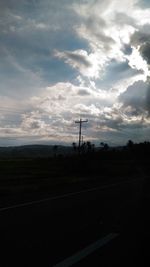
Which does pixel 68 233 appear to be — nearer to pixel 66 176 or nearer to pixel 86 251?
pixel 86 251

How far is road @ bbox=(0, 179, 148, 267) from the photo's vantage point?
6.42 meters

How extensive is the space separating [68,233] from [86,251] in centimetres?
146

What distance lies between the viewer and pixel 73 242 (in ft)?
24.8

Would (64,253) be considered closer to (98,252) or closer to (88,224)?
(98,252)

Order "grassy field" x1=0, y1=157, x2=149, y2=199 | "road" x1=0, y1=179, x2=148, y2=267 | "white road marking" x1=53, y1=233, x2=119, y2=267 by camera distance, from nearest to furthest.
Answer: "white road marking" x1=53, y1=233, x2=119, y2=267
"road" x1=0, y1=179, x2=148, y2=267
"grassy field" x1=0, y1=157, x2=149, y2=199

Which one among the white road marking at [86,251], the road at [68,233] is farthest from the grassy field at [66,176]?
the white road marking at [86,251]

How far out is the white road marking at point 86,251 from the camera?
6122mm

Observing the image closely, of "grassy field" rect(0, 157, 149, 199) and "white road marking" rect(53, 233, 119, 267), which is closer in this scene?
"white road marking" rect(53, 233, 119, 267)

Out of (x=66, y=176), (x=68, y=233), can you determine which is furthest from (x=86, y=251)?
(x=66, y=176)

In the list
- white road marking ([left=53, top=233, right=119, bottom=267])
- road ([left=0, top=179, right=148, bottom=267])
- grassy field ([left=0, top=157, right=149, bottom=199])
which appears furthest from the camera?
grassy field ([left=0, top=157, right=149, bottom=199])

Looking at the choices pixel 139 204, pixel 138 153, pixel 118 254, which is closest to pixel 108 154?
pixel 138 153

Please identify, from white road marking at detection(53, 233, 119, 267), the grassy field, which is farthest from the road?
the grassy field

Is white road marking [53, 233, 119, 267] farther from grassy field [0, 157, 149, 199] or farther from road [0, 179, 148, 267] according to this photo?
grassy field [0, 157, 149, 199]

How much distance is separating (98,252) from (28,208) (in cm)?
573
